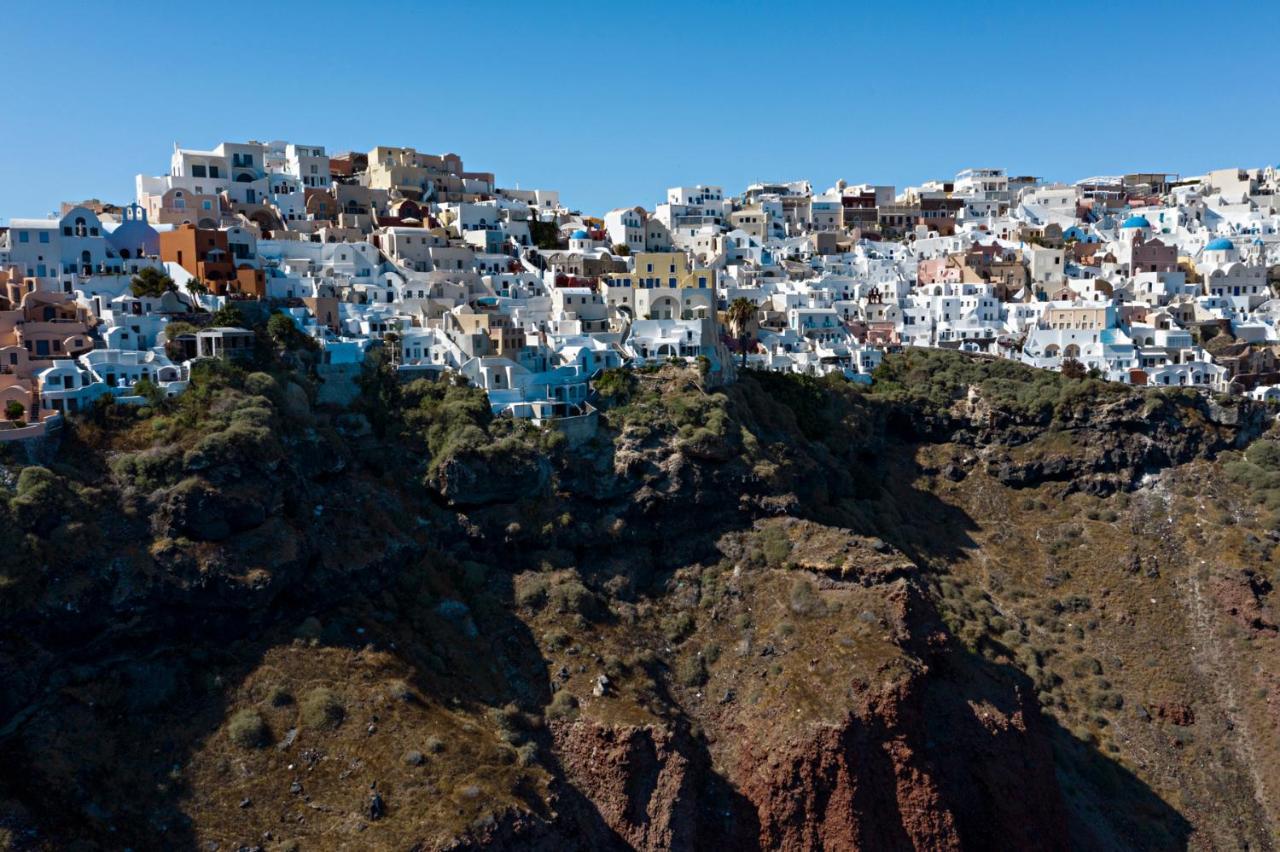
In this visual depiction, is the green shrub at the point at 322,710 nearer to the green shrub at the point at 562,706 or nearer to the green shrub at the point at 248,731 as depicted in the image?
the green shrub at the point at 248,731

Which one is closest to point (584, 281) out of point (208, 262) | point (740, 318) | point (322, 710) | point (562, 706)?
point (740, 318)

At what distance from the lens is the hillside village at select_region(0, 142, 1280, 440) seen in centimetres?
5644

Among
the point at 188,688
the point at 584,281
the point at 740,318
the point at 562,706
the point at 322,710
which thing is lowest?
the point at 562,706

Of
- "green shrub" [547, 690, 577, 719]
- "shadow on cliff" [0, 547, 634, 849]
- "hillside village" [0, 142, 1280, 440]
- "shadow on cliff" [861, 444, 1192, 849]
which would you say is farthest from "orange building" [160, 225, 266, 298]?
"shadow on cliff" [861, 444, 1192, 849]

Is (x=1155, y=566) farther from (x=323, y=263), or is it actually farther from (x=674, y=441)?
(x=323, y=263)

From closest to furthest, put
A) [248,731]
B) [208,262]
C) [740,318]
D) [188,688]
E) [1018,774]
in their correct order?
[248,731] → [188,688] → [1018,774] → [208,262] → [740,318]

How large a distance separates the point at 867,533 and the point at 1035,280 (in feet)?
120

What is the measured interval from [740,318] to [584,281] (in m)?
9.82

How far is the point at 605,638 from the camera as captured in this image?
5028cm

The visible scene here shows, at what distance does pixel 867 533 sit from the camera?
2387 inches

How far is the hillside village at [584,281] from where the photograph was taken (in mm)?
56438

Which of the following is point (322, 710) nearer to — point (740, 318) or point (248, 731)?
point (248, 731)

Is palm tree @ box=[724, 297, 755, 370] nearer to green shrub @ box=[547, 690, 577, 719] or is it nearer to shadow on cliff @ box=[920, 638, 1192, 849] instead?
shadow on cliff @ box=[920, 638, 1192, 849]

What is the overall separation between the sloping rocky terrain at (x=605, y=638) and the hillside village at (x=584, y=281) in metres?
3.01
